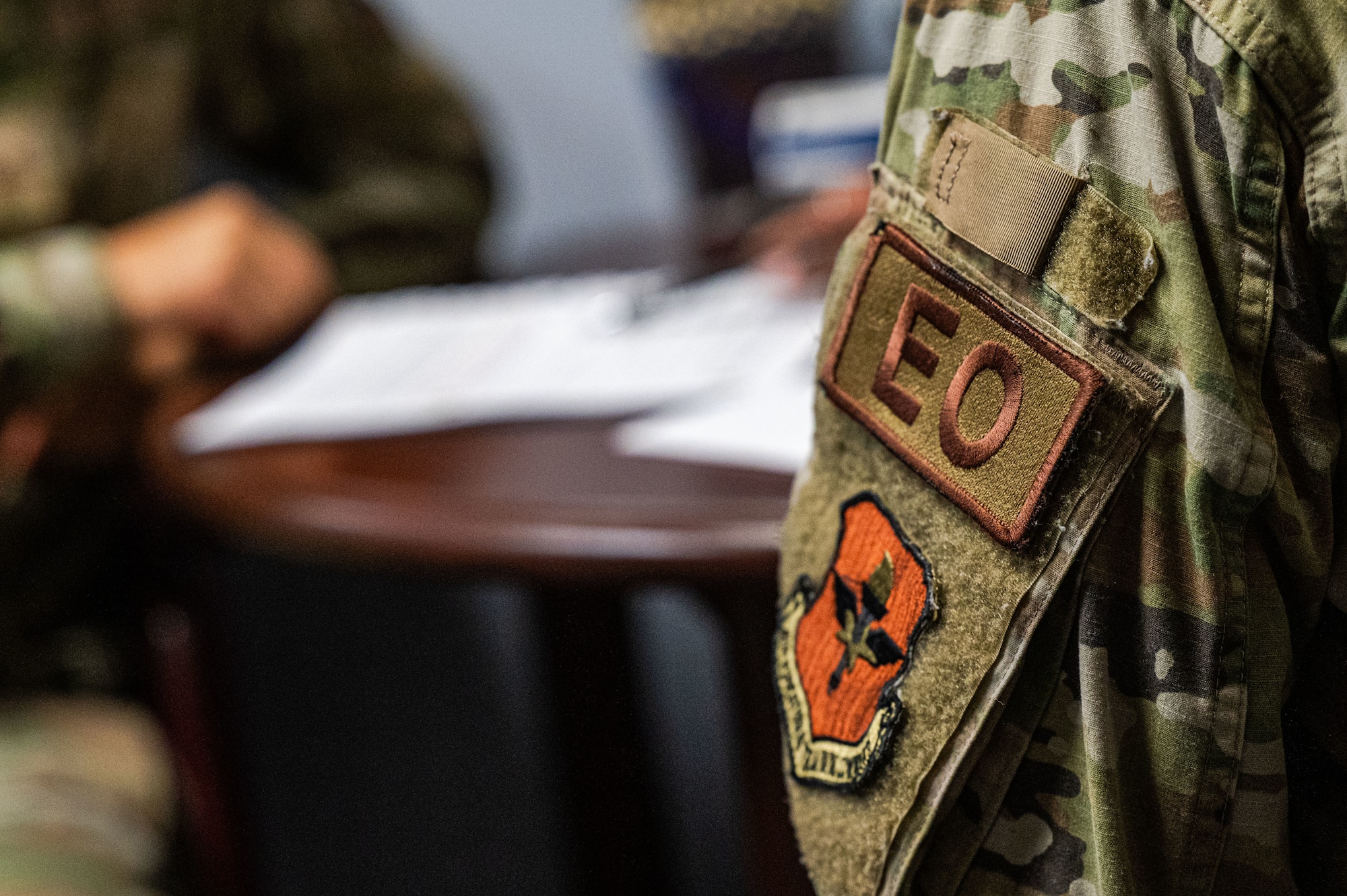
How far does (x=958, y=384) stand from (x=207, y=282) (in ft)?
2.21

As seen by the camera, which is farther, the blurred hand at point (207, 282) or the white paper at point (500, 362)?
the blurred hand at point (207, 282)

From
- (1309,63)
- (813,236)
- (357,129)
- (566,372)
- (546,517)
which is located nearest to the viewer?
(1309,63)

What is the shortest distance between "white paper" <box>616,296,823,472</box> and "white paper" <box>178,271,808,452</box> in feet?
0.06

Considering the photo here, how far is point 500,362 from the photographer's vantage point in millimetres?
728

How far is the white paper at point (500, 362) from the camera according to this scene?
643 millimetres

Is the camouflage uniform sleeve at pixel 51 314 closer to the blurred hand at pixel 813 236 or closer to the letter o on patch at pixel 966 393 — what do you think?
the blurred hand at pixel 813 236

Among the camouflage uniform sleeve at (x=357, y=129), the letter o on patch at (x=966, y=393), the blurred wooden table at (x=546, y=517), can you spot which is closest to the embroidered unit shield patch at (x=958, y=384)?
the letter o on patch at (x=966, y=393)

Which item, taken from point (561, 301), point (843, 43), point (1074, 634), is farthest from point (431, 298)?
point (1074, 634)

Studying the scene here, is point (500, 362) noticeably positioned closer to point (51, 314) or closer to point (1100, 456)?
point (51, 314)

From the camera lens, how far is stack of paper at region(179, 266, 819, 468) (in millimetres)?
562

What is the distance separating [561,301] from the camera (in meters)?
0.86

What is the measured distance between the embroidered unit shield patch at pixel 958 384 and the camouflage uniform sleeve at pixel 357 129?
36.7 inches

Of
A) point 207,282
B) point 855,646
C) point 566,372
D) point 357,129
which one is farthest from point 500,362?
point 357,129

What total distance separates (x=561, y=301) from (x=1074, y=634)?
660 mm
